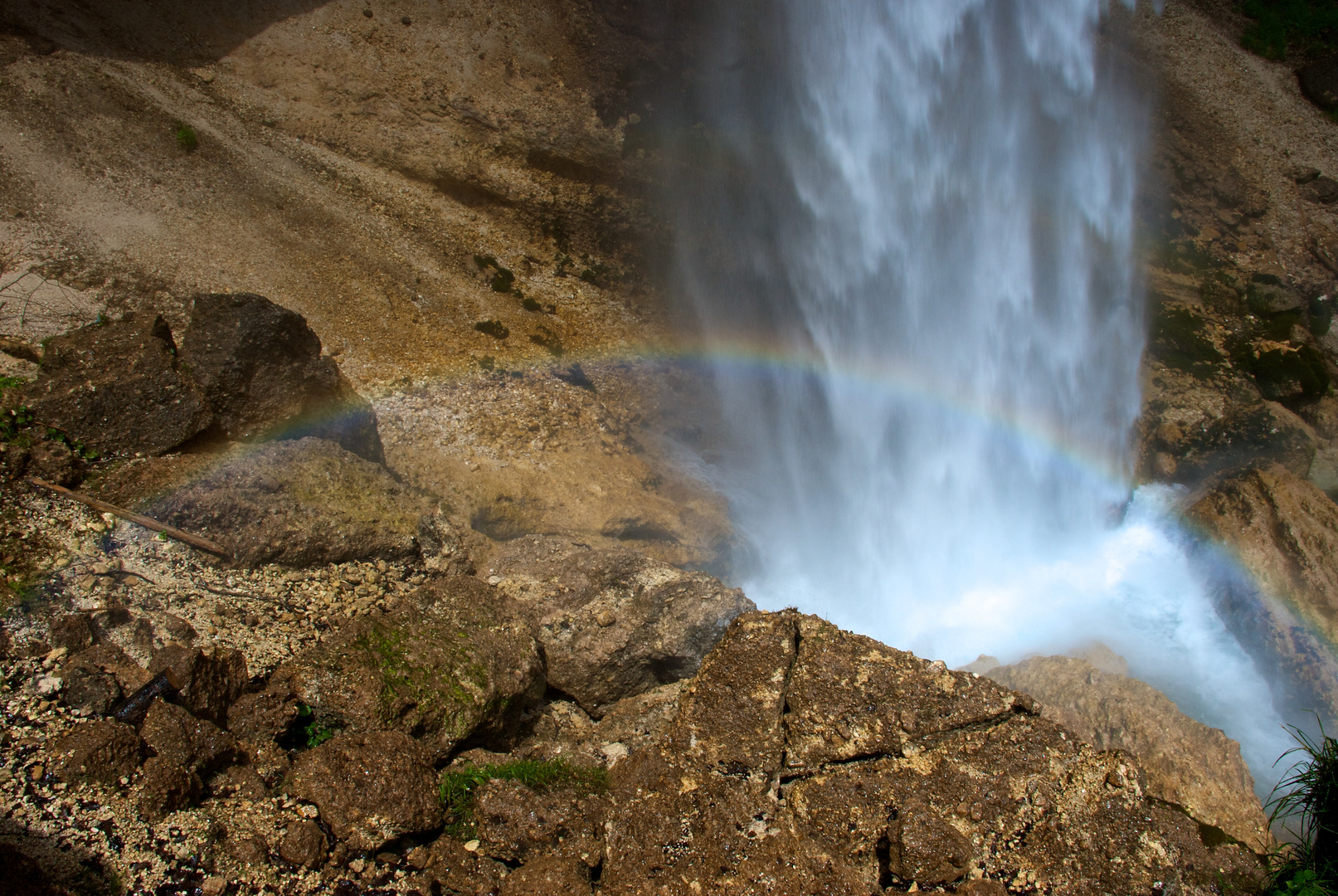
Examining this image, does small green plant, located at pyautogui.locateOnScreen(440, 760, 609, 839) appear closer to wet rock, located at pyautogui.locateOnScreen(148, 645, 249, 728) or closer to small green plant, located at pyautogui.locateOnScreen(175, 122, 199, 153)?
wet rock, located at pyautogui.locateOnScreen(148, 645, 249, 728)

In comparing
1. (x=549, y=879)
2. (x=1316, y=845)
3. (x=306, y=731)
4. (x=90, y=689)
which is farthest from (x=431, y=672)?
(x=1316, y=845)

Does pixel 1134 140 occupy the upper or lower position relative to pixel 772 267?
upper

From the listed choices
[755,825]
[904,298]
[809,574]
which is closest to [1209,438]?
[904,298]

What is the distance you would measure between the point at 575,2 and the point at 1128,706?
1357cm

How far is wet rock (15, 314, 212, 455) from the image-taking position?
19.6 feet

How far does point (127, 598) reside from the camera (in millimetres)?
4766

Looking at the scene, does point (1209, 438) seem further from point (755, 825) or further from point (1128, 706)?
point (755, 825)

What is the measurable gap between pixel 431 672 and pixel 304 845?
1291 millimetres

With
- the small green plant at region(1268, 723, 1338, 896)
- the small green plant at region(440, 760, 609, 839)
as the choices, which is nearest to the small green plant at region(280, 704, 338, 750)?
the small green plant at region(440, 760, 609, 839)

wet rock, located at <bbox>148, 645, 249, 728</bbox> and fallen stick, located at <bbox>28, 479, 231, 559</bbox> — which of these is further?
fallen stick, located at <bbox>28, 479, 231, 559</bbox>

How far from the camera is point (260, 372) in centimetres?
741

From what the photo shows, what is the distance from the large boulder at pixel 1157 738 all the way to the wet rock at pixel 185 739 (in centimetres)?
537

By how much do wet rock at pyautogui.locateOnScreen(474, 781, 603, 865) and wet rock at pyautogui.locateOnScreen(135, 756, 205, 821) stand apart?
4.78 ft

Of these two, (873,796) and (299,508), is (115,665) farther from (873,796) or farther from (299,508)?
(873,796)
